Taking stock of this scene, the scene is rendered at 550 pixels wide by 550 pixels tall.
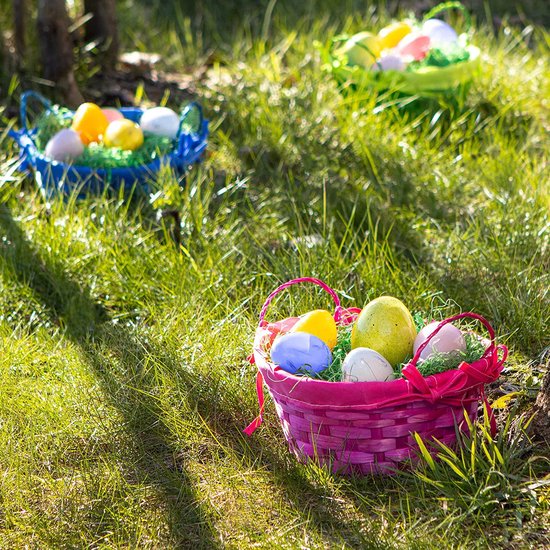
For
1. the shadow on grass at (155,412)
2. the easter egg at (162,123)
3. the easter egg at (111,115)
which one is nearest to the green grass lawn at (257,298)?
the shadow on grass at (155,412)

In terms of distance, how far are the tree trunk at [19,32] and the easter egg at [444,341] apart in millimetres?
3395

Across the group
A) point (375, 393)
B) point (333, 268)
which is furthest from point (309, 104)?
point (375, 393)

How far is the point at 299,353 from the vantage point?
2.34 meters

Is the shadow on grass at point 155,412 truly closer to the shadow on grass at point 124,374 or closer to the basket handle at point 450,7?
the shadow on grass at point 124,374

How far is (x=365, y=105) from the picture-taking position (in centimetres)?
457

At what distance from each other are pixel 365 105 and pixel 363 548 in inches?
115

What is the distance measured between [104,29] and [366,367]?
11.8 feet

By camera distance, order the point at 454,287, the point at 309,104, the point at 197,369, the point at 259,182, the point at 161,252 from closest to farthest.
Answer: the point at 197,369, the point at 454,287, the point at 161,252, the point at 259,182, the point at 309,104

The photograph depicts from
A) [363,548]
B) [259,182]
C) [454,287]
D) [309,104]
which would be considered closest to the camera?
[363,548]

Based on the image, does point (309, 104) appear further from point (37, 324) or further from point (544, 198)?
point (37, 324)

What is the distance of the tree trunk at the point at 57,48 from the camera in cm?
466

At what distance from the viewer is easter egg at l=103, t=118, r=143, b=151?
393 centimetres

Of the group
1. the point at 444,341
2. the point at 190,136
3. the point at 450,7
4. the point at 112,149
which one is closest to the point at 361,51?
the point at 450,7

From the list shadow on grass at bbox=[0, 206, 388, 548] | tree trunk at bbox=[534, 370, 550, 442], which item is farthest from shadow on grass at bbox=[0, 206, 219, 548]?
tree trunk at bbox=[534, 370, 550, 442]
